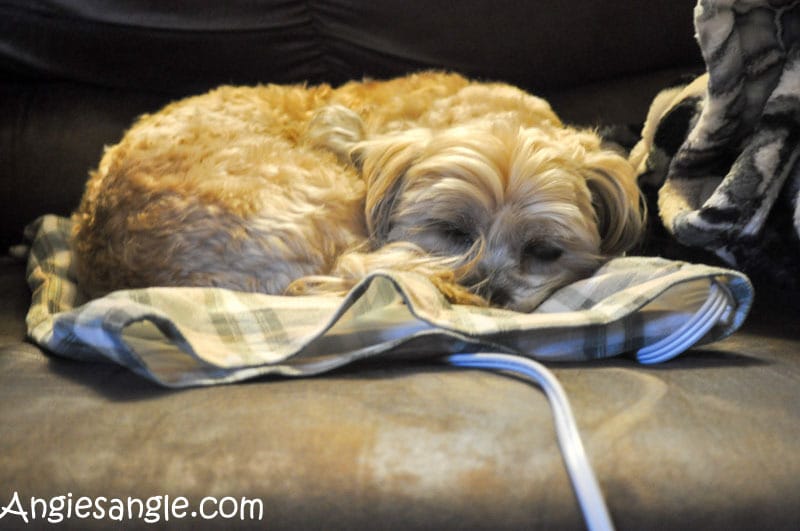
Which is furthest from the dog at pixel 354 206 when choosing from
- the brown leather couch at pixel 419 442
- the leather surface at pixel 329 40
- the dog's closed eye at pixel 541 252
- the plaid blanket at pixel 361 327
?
the leather surface at pixel 329 40

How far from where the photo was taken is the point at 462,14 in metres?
2.04

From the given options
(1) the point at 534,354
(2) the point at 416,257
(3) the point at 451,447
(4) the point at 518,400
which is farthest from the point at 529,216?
(3) the point at 451,447

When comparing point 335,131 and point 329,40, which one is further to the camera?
point 329,40

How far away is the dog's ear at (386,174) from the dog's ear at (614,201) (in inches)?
14.1

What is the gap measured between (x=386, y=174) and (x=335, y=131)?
0.67ft

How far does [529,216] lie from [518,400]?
21.7 inches

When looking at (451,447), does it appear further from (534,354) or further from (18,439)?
(18,439)

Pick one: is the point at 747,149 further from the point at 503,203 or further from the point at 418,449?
the point at 418,449

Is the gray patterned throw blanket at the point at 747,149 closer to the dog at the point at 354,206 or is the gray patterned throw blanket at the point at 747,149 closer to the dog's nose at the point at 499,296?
the dog at the point at 354,206

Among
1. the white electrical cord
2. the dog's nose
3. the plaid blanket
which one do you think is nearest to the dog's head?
the dog's nose

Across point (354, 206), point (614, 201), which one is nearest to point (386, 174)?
point (354, 206)

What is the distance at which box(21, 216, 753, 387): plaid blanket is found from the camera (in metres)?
1.02

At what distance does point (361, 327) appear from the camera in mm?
1111

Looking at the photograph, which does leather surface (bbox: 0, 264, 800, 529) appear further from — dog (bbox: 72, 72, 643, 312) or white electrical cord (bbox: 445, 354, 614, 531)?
dog (bbox: 72, 72, 643, 312)
